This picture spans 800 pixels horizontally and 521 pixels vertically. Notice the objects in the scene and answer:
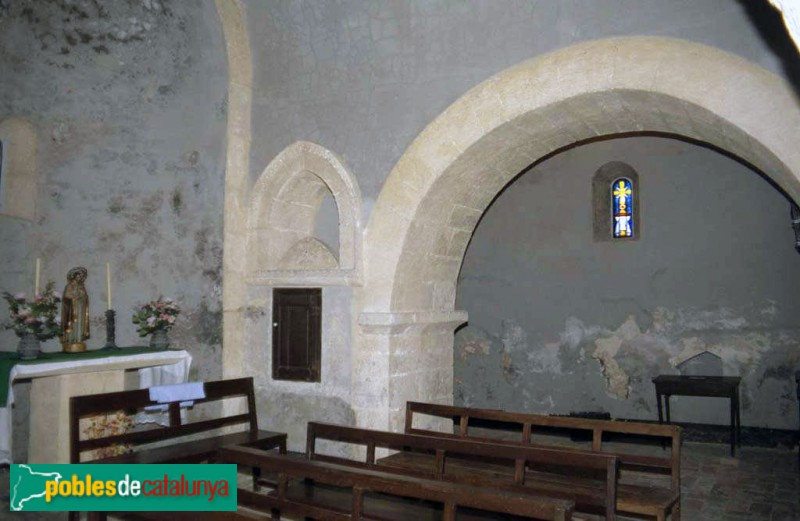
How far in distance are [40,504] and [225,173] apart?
345 centimetres

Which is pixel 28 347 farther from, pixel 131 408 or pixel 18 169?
pixel 18 169

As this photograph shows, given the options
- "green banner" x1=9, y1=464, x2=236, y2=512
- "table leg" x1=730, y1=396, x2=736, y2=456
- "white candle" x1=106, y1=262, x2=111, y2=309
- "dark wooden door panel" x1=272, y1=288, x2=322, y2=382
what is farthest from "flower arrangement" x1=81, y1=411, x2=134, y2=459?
"table leg" x1=730, y1=396, x2=736, y2=456

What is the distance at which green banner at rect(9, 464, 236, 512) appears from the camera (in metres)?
3.37

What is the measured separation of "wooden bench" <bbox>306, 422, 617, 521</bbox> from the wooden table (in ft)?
10.9

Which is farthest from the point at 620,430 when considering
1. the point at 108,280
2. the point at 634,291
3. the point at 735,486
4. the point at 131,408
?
the point at 634,291

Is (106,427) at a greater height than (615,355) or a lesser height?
lesser

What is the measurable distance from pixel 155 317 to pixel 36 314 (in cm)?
99

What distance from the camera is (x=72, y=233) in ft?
20.0

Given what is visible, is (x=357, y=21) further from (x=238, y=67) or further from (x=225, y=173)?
(x=225, y=173)

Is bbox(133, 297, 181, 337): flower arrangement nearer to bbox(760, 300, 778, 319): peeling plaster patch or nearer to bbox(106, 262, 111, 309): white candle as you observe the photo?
bbox(106, 262, 111, 309): white candle

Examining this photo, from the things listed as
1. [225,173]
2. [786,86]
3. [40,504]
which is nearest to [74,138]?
[225,173]

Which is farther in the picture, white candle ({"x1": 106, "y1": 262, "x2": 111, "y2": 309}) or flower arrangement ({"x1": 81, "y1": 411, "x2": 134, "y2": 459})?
white candle ({"x1": 106, "y1": 262, "x2": 111, "y2": 309})

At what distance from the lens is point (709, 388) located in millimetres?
7379

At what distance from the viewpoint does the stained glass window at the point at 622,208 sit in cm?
898
